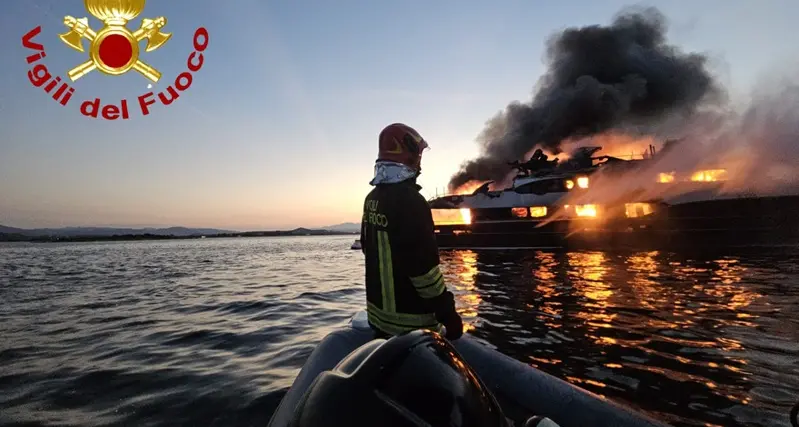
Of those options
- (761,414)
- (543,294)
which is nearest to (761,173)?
(543,294)

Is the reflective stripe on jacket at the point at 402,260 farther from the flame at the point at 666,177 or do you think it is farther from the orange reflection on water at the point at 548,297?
the flame at the point at 666,177

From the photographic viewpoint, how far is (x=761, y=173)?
78.4 ft

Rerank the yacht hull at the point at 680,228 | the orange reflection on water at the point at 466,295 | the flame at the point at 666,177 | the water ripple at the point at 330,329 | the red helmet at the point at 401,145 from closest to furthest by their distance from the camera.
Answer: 1. the red helmet at the point at 401,145
2. the water ripple at the point at 330,329
3. the orange reflection on water at the point at 466,295
4. the yacht hull at the point at 680,228
5. the flame at the point at 666,177

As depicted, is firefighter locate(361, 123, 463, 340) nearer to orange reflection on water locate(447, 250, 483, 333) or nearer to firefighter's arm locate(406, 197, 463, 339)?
firefighter's arm locate(406, 197, 463, 339)

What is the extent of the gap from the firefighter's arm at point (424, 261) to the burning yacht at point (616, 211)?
2593 centimetres

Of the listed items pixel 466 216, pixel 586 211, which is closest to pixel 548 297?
pixel 586 211

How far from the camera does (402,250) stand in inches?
94.3

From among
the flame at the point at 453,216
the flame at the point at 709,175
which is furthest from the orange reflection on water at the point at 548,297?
the flame at the point at 709,175

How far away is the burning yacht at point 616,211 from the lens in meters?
21.4

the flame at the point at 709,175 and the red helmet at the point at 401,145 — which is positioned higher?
the flame at the point at 709,175

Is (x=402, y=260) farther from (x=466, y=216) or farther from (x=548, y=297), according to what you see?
(x=466, y=216)

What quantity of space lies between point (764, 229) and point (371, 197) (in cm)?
2804

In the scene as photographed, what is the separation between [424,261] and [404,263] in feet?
0.46

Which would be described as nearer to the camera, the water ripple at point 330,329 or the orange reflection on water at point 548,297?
the water ripple at point 330,329
